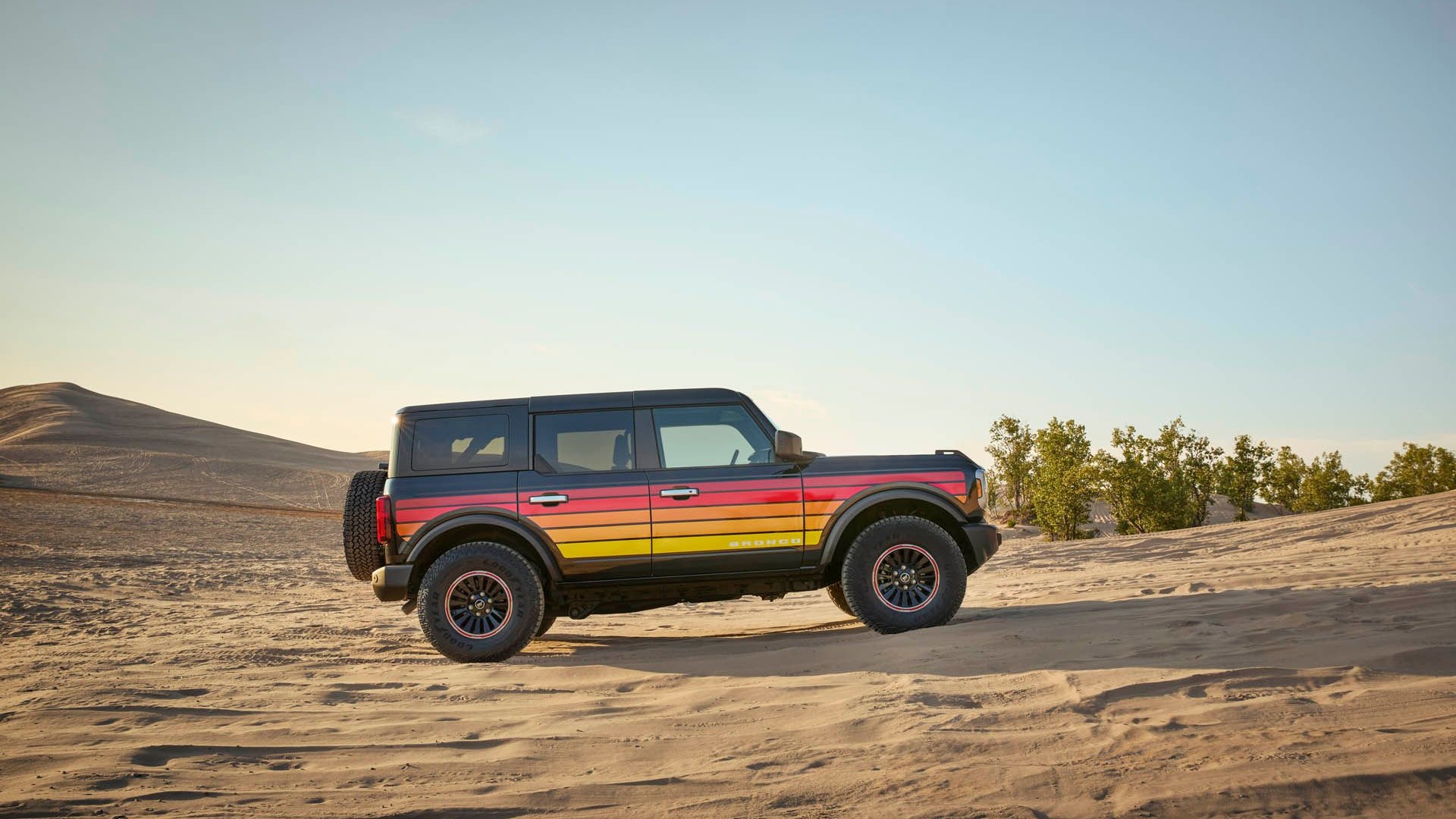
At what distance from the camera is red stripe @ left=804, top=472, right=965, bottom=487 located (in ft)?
24.6

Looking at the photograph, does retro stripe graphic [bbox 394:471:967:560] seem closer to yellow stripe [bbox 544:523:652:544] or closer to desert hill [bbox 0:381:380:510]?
yellow stripe [bbox 544:523:652:544]

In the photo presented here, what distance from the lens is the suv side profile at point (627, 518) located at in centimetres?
721

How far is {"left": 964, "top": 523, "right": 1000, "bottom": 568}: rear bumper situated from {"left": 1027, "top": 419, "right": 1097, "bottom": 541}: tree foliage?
93.3 feet

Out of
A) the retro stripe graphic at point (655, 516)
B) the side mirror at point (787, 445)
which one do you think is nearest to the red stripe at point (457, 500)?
the retro stripe graphic at point (655, 516)

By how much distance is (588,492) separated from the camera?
730 centimetres

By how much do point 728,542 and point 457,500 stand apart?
211cm

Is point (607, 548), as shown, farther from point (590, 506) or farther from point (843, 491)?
point (843, 491)

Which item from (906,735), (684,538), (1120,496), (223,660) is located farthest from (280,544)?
(1120,496)

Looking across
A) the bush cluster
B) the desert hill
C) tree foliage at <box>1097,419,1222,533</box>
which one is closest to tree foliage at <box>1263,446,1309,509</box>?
the bush cluster

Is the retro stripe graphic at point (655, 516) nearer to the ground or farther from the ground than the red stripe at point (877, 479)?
nearer to the ground

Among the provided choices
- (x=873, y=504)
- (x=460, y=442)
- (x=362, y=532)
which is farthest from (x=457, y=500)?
(x=873, y=504)

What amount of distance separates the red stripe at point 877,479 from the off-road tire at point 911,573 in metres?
0.32

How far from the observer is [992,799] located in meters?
3.61

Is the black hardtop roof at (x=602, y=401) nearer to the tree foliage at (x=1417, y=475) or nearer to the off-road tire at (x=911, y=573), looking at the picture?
the off-road tire at (x=911, y=573)
